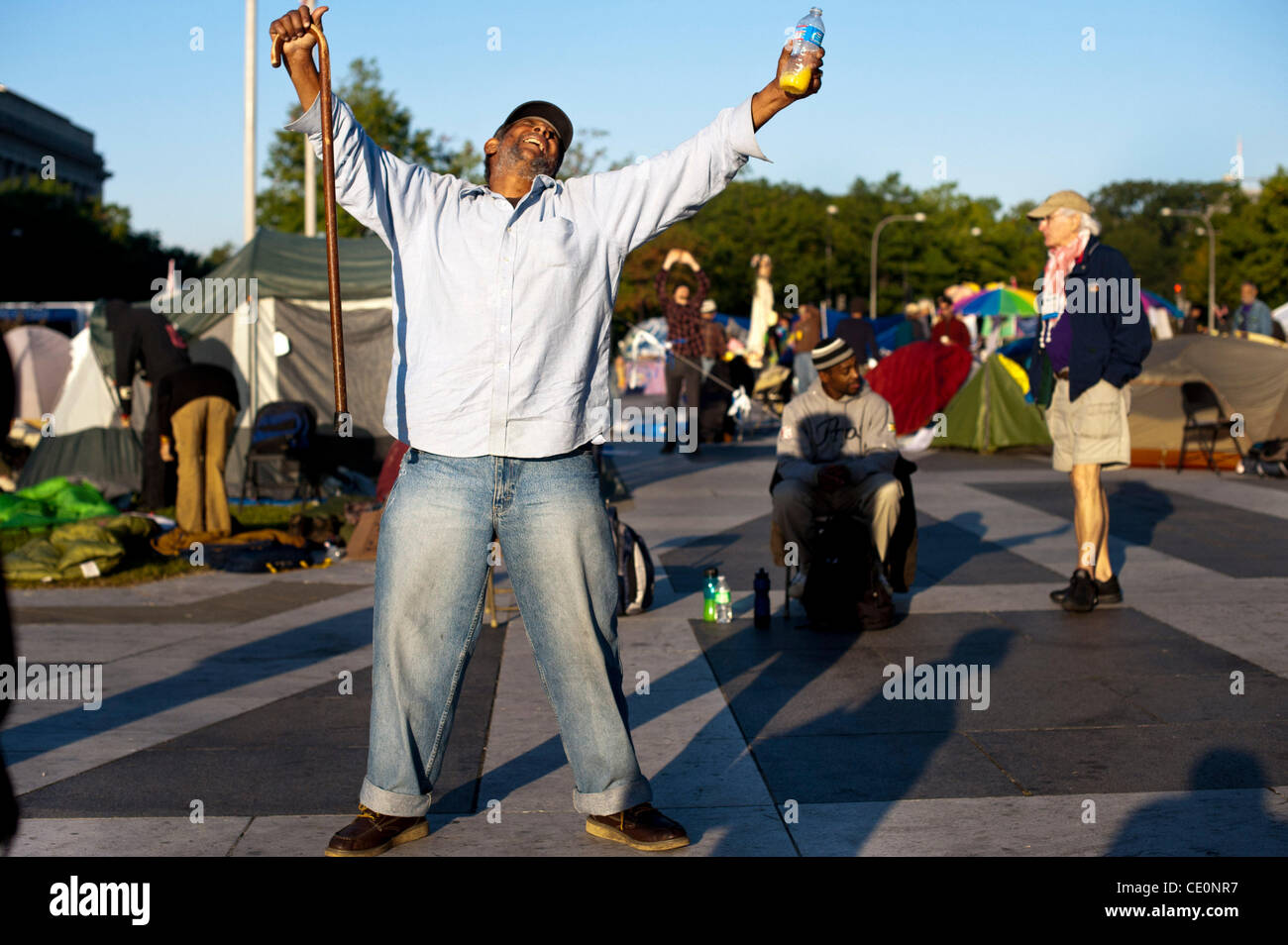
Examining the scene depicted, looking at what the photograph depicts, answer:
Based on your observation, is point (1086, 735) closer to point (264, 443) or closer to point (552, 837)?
point (552, 837)

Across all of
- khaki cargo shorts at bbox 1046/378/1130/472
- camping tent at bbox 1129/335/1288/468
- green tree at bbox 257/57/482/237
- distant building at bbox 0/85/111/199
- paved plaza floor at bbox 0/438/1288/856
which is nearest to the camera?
paved plaza floor at bbox 0/438/1288/856

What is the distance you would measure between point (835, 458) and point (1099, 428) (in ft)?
4.66

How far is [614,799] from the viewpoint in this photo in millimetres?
3945

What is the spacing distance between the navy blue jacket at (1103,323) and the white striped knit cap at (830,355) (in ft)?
3.98

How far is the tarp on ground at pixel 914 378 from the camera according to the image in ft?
60.9

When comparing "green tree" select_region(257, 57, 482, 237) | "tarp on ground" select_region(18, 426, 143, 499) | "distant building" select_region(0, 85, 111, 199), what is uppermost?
"distant building" select_region(0, 85, 111, 199)

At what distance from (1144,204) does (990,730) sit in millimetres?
166138

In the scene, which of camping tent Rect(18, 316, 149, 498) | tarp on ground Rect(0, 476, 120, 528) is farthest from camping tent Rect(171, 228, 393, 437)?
tarp on ground Rect(0, 476, 120, 528)

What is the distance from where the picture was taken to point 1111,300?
7434mm

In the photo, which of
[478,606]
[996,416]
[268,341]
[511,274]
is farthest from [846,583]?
[996,416]

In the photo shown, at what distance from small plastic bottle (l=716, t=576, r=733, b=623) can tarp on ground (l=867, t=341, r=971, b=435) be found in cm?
1119

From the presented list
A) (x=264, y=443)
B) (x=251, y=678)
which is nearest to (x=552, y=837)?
(x=251, y=678)

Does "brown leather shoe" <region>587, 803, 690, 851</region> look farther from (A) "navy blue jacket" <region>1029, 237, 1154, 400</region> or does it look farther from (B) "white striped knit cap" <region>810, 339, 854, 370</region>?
(A) "navy blue jacket" <region>1029, 237, 1154, 400</region>

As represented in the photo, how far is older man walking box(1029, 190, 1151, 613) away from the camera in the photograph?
24.5 ft
